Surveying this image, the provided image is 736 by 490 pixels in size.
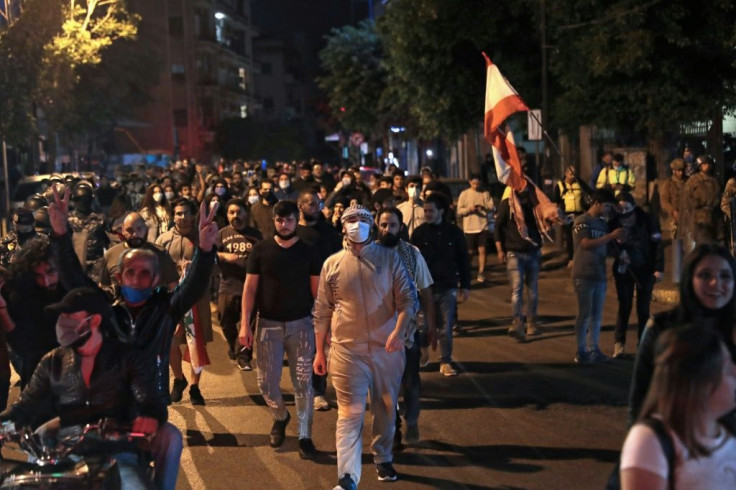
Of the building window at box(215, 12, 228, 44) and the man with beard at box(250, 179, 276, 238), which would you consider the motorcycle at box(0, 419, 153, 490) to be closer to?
the man with beard at box(250, 179, 276, 238)

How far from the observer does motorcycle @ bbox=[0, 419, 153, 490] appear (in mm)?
4660

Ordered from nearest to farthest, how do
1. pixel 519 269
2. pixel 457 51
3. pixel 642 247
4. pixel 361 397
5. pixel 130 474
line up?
pixel 130 474 → pixel 361 397 → pixel 642 247 → pixel 519 269 → pixel 457 51

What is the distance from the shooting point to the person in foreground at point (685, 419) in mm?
3494

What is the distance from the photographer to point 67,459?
489cm

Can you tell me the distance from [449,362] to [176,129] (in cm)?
7087

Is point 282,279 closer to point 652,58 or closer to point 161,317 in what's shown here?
point 161,317

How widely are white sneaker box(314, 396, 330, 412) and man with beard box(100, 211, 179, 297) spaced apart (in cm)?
173

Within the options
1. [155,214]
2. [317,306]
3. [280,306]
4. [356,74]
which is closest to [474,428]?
[280,306]

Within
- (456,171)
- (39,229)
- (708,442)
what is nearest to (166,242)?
(39,229)

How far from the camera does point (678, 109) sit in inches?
812

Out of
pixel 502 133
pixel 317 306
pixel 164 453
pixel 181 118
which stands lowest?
pixel 164 453

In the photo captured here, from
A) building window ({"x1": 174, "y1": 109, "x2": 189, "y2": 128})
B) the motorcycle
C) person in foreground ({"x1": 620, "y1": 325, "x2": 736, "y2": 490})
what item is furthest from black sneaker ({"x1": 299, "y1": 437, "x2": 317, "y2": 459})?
building window ({"x1": 174, "y1": 109, "x2": 189, "y2": 128})

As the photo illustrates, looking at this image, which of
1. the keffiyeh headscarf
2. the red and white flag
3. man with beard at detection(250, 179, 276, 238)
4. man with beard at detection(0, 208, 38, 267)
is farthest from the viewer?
man with beard at detection(250, 179, 276, 238)

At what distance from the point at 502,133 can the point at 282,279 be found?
16.8 feet
